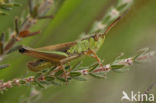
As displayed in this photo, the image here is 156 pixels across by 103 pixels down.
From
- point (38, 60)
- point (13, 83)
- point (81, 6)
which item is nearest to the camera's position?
point (13, 83)

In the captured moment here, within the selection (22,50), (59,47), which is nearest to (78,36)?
(59,47)

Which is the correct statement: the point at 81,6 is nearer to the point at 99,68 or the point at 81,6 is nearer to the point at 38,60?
the point at 38,60

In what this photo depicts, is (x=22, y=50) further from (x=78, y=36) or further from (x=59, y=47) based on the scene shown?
(x=78, y=36)

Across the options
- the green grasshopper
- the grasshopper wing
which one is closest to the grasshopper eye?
the green grasshopper

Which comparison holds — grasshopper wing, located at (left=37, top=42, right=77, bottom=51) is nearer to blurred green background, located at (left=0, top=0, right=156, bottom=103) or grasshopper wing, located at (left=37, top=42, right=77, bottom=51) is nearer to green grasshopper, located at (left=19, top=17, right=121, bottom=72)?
green grasshopper, located at (left=19, top=17, right=121, bottom=72)

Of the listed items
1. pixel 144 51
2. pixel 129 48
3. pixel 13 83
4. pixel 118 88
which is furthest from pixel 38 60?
pixel 118 88

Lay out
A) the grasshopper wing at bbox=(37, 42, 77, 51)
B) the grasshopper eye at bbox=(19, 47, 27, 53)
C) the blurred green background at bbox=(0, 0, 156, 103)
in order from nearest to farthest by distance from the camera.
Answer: the grasshopper eye at bbox=(19, 47, 27, 53) → the grasshopper wing at bbox=(37, 42, 77, 51) → the blurred green background at bbox=(0, 0, 156, 103)
